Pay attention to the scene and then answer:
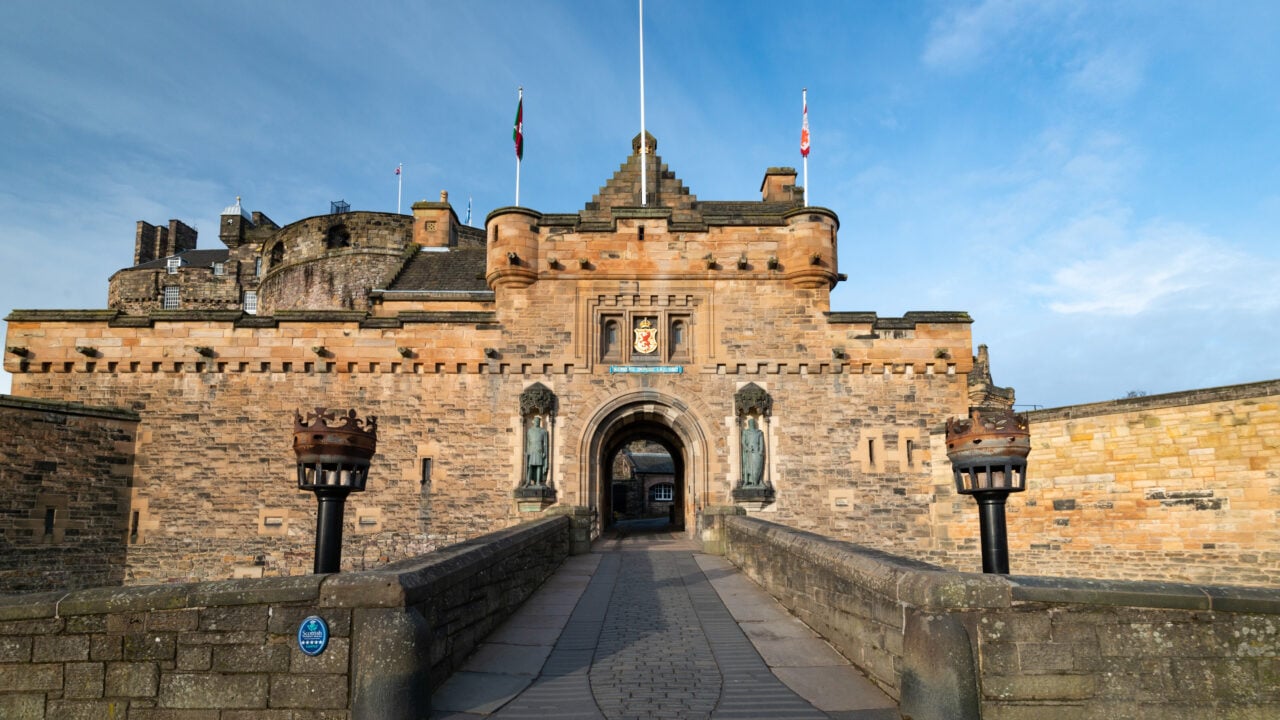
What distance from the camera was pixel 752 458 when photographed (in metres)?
19.9

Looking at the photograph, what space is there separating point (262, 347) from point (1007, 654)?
64.5ft

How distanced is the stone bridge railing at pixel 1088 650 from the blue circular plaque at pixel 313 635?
13.2 feet

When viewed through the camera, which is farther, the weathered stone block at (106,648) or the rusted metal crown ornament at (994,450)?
the rusted metal crown ornament at (994,450)

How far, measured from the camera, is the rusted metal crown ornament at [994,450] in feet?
23.2

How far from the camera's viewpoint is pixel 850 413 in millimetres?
20453

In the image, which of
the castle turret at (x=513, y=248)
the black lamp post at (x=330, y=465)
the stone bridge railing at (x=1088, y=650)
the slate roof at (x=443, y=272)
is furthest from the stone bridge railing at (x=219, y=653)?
the slate roof at (x=443, y=272)

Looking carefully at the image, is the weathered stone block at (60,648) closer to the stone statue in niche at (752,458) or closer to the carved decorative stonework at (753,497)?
the carved decorative stonework at (753,497)

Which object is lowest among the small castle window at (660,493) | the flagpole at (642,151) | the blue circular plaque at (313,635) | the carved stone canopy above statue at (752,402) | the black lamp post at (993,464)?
the small castle window at (660,493)

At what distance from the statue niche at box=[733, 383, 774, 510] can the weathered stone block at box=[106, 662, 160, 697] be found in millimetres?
15539

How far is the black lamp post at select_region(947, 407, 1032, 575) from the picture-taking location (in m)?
7.07

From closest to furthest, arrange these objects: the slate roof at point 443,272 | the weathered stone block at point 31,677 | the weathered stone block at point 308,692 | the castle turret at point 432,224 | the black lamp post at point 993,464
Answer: the weathered stone block at point 308,692, the weathered stone block at point 31,677, the black lamp post at point 993,464, the slate roof at point 443,272, the castle turret at point 432,224

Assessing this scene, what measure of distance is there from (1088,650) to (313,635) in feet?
17.1

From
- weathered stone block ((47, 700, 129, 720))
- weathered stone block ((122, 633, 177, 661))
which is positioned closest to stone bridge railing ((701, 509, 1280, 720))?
weathered stone block ((122, 633, 177, 661))

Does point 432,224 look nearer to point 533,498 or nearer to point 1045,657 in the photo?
point 533,498
